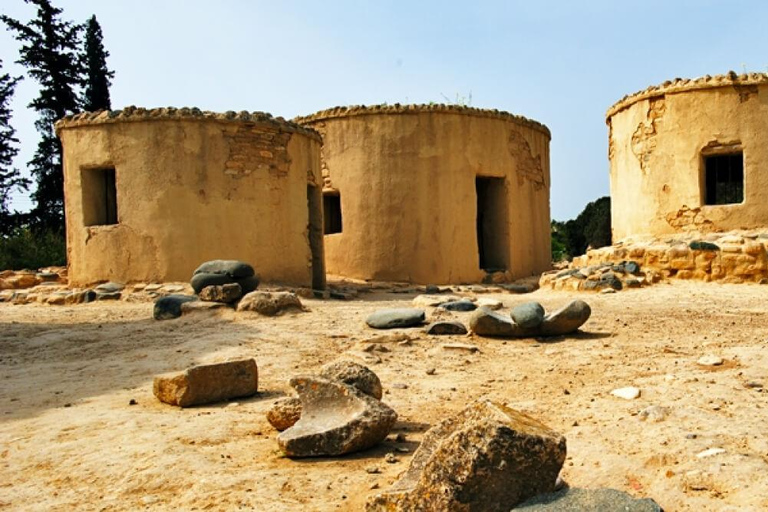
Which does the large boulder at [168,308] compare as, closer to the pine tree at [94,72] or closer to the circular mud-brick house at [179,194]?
the circular mud-brick house at [179,194]

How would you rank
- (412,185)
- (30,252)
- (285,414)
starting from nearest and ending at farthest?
(285,414), (412,185), (30,252)

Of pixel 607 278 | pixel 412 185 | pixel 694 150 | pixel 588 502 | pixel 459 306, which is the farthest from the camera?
pixel 412 185

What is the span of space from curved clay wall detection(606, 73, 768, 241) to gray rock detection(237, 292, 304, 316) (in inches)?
239

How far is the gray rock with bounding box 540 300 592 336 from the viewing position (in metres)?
6.03

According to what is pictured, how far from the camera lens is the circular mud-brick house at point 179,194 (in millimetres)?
10195

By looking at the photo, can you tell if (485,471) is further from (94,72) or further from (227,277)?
(94,72)

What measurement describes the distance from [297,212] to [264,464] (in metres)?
8.05

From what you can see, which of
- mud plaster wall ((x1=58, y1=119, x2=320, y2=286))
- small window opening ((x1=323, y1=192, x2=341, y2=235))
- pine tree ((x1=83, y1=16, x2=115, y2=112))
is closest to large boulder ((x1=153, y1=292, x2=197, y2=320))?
mud plaster wall ((x1=58, y1=119, x2=320, y2=286))

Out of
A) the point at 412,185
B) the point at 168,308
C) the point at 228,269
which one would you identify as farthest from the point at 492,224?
the point at 168,308

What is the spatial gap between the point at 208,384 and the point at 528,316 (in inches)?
112

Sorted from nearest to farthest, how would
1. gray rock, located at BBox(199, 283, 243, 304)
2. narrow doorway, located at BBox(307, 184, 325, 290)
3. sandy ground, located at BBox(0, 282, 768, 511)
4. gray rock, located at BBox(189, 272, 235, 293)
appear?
sandy ground, located at BBox(0, 282, 768, 511) < gray rock, located at BBox(199, 283, 243, 304) < gray rock, located at BBox(189, 272, 235, 293) < narrow doorway, located at BBox(307, 184, 325, 290)

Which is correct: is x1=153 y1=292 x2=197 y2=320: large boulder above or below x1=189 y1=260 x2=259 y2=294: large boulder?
below

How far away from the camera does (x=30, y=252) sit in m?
15.8

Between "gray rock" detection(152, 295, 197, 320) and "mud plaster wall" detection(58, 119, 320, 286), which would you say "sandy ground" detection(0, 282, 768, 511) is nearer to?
"gray rock" detection(152, 295, 197, 320)
